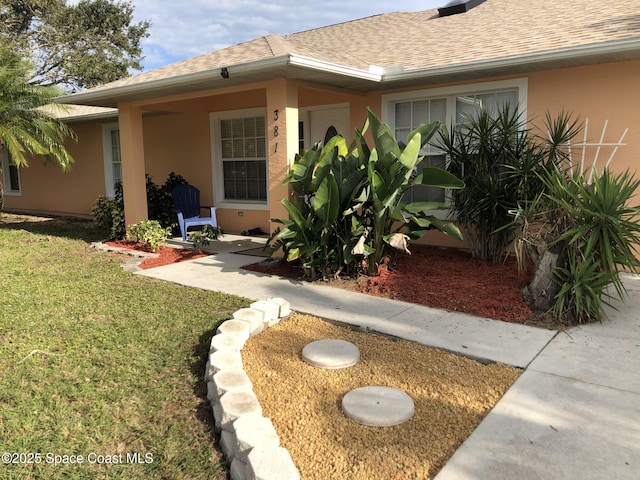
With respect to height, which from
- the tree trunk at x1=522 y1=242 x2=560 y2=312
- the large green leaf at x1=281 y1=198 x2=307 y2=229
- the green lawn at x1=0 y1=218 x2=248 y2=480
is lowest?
the green lawn at x1=0 y1=218 x2=248 y2=480

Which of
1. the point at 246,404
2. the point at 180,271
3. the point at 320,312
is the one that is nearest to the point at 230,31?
the point at 180,271

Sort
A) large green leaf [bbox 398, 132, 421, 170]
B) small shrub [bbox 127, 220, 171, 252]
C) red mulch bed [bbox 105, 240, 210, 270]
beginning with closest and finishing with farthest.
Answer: large green leaf [bbox 398, 132, 421, 170] → red mulch bed [bbox 105, 240, 210, 270] → small shrub [bbox 127, 220, 171, 252]

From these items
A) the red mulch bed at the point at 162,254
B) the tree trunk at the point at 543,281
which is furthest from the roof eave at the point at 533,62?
the red mulch bed at the point at 162,254

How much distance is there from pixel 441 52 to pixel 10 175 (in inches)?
634

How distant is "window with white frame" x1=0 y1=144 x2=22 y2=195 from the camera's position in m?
17.0

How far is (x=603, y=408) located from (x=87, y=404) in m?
3.35

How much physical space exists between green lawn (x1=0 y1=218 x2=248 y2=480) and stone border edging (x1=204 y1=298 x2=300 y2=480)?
114mm

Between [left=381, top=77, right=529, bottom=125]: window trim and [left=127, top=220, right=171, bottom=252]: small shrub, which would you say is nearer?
[left=381, top=77, right=529, bottom=125]: window trim

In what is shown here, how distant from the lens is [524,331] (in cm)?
453

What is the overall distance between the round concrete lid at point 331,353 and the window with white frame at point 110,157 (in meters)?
11.6

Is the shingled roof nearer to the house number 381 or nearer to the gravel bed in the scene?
the house number 381

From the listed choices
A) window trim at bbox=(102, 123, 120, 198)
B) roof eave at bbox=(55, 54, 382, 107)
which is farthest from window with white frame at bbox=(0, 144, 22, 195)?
roof eave at bbox=(55, 54, 382, 107)

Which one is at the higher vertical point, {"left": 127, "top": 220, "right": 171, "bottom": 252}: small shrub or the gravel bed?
{"left": 127, "top": 220, "right": 171, "bottom": 252}: small shrub

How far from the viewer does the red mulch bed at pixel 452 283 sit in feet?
16.9
